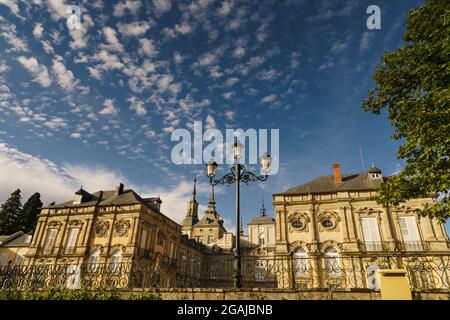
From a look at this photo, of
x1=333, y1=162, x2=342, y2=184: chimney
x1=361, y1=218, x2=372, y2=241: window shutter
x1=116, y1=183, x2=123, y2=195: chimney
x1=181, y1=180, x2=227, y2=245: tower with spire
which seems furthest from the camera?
x1=181, y1=180, x2=227, y2=245: tower with spire

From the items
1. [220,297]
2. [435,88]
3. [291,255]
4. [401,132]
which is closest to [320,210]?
[291,255]

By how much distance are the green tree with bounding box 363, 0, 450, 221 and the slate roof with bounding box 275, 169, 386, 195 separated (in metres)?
14.2

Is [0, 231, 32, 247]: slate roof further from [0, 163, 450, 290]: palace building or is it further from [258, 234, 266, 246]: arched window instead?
[258, 234, 266, 246]: arched window

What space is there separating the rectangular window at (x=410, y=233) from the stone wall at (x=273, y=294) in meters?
17.8

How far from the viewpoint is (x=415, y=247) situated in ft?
67.2

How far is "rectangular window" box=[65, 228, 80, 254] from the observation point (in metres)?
26.6

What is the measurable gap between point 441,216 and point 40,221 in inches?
1350

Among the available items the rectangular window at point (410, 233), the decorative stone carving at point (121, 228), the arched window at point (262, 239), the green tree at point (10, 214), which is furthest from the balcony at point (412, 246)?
the green tree at point (10, 214)

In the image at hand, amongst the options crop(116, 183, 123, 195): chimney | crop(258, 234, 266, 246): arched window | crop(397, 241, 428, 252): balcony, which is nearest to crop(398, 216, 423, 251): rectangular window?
crop(397, 241, 428, 252): balcony

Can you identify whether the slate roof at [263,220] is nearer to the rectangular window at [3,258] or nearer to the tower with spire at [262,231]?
the tower with spire at [262,231]

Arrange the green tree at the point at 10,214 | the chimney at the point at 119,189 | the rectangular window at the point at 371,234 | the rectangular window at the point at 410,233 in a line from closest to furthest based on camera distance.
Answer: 1. the rectangular window at the point at 410,233
2. the rectangular window at the point at 371,234
3. the chimney at the point at 119,189
4. the green tree at the point at 10,214

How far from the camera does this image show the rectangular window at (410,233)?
67.5 ft
